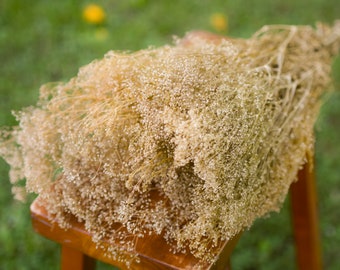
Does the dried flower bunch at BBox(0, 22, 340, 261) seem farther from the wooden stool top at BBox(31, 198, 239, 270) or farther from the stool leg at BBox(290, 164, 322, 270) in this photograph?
the stool leg at BBox(290, 164, 322, 270)

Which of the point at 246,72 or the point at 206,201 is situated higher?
the point at 246,72

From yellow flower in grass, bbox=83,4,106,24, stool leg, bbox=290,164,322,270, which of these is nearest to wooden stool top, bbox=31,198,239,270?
stool leg, bbox=290,164,322,270

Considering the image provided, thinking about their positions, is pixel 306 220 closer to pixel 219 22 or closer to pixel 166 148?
pixel 166 148

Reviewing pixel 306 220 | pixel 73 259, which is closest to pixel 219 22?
pixel 306 220

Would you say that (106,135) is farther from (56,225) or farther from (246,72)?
(246,72)

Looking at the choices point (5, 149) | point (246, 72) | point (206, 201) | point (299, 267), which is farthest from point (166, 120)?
point (299, 267)
